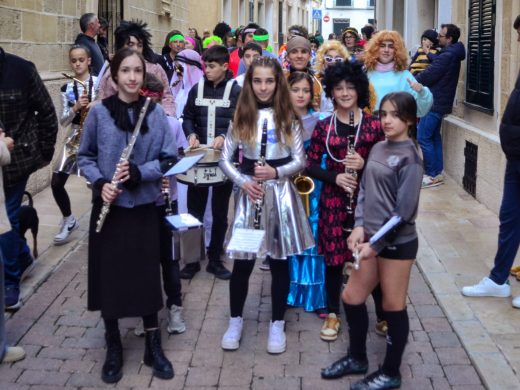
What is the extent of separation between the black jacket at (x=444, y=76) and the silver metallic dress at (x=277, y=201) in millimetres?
5683

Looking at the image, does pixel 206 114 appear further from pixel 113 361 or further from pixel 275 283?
pixel 113 361

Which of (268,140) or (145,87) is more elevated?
(145,87)

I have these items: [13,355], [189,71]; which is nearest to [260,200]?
[13,355]

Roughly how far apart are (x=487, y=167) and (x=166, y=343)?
5016mm

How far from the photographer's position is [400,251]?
4.26 metres

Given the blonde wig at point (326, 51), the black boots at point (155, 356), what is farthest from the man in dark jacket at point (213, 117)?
the black boots at point (155, 356)

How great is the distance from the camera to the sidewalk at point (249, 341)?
464 cm

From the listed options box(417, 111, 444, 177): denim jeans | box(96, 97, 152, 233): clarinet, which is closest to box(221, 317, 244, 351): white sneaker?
box(96, 97, 152, 233): clarinet

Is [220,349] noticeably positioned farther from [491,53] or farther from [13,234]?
[491,53]

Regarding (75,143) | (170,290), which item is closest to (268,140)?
(170,290)

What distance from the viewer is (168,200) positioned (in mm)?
4953

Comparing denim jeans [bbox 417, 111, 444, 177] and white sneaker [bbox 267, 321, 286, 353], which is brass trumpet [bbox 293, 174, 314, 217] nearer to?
white sneaker [bbox 267, 321, 286, 353]

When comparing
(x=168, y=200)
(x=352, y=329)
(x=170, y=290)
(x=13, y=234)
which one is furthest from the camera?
(x=13, y=234)

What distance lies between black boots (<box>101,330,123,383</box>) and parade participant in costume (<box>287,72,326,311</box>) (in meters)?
1.46
